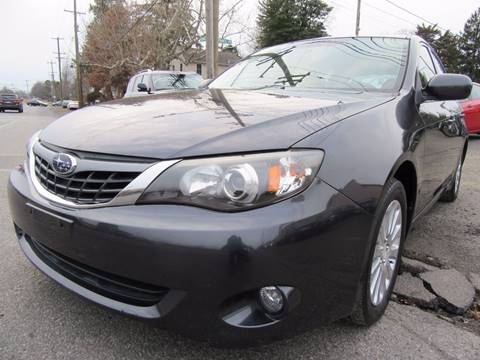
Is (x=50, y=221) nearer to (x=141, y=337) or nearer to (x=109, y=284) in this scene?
(x=109, y=284)

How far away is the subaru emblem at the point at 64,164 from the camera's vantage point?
1.92m

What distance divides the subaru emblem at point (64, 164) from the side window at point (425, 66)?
224 centimetres

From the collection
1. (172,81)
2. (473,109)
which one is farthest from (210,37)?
(473,109)

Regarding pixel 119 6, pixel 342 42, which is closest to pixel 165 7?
pixel 119 6

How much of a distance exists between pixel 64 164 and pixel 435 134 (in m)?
2.33

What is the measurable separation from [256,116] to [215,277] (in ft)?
2.66

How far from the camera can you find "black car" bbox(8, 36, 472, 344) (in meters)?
1.57

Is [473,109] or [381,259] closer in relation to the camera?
→ [381,259]

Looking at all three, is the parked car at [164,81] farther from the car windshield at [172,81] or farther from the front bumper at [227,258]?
the front bumper at [227,258]

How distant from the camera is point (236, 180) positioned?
164 cm

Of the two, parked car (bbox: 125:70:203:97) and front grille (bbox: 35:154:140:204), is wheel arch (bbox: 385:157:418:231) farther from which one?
parked car (bbox: 125:70:203:97)

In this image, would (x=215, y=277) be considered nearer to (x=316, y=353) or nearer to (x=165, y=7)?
(x=316, y=353)

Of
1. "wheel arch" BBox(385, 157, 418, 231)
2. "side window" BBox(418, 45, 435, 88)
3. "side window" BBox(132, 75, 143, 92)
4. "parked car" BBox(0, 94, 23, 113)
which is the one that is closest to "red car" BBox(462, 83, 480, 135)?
"side window" BBox(418, 45, 435, 88)

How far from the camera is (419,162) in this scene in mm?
2562
